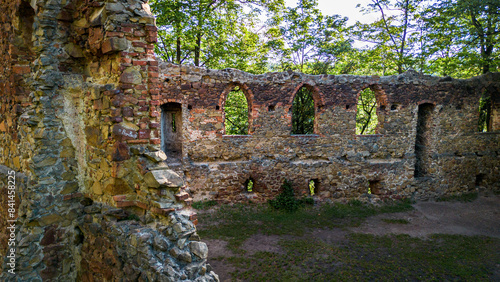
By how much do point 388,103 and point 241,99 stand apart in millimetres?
8256

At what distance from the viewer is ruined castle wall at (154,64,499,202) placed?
10.2 metres

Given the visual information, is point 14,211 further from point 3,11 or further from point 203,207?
point 203,207

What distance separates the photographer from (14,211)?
4.71 metres

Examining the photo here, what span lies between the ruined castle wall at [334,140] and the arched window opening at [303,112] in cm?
296

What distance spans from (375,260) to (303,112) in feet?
27.3

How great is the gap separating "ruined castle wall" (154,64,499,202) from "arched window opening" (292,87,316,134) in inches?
117

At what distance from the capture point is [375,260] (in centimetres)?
728

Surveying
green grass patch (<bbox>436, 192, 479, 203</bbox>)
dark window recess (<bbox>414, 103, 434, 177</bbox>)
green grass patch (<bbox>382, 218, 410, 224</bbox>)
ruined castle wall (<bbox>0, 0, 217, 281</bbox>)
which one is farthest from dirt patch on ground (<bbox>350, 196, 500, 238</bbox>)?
ruined castle wall (<bbox>0, 0, 217, 281</bbox>)

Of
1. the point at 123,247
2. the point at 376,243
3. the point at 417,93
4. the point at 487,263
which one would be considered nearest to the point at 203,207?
the point at 376,243

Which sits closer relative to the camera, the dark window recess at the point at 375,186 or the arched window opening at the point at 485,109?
the dark window recess at the point at 375,186

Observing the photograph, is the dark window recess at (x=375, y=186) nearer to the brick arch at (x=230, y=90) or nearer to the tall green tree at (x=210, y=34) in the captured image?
the brick arch at (x=230, y=90)

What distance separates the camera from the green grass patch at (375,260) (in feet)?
21.5

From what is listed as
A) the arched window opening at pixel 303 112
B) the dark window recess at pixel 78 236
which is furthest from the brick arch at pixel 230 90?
the dark window recess at pixel 78 236

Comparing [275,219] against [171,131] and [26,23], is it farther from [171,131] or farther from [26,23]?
[26,23]
